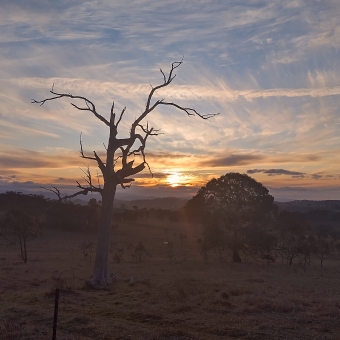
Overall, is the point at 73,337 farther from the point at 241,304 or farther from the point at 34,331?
the point at 241,304

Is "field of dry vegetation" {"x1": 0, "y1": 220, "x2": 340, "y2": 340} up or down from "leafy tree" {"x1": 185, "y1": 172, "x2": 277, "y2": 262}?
down

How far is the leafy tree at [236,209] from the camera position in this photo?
2761 centimetres

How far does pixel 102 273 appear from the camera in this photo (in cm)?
1497

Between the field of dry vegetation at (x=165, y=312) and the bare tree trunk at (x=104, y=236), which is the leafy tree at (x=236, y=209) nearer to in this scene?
the field of dry vegetation at (x=165, y=312)

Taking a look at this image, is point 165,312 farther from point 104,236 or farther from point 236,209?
point 236,209

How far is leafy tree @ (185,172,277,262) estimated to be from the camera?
1087 inches

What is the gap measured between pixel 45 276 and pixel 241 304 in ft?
32.1

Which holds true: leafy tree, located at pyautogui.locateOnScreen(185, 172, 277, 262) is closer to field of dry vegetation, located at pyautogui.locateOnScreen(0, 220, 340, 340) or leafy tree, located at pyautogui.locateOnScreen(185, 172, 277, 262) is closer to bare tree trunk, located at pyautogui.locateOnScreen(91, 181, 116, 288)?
field of dry vegetation, located at pyautogui.locateOnScreen(0, 220, 340, 340)

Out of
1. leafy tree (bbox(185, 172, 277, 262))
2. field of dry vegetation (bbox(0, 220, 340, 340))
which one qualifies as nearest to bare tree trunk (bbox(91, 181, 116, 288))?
field of dry vegetation (bbox(0, 220, 340, 340))

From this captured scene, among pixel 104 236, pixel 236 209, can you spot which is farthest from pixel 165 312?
pixel 236 209

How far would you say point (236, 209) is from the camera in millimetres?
27766

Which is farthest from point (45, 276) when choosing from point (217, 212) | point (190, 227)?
point (190, 227)

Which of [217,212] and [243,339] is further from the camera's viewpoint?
[217,212]

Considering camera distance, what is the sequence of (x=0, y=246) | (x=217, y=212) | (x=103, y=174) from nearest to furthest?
(x=103, y=174) < (x=217, y=212) < (x=0, y=246)
